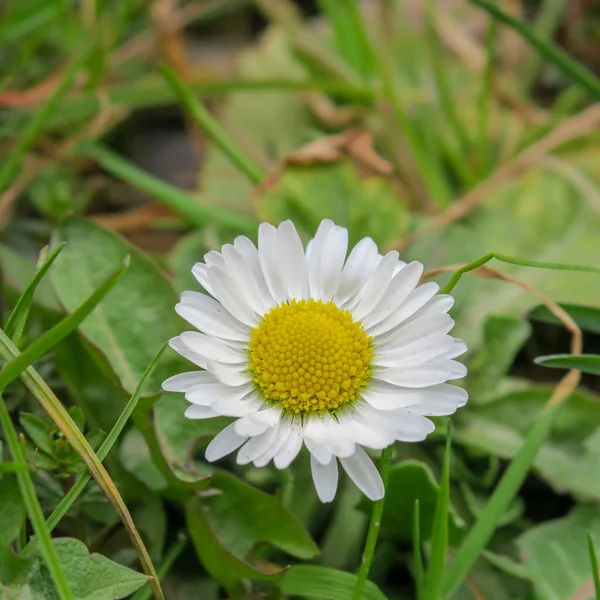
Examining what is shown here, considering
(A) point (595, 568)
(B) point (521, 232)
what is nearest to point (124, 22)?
(B) point (521, 232)

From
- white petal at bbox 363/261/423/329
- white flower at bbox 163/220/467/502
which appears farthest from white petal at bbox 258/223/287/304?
white petal at bbox 363/261/423/329

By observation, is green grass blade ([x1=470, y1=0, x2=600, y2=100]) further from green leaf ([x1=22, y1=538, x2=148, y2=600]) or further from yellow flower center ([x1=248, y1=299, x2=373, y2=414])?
green leaf ([x1=22, y1=538, x2=148, y2=600])

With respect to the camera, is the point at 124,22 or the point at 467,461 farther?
the point at 124,22

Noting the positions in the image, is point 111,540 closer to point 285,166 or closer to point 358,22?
point 285,166

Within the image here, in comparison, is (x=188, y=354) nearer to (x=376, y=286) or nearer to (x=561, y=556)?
(x=376, y=286)

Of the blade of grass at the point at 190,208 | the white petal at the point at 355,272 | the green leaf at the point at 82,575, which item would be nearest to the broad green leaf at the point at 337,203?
the blade of grass at the point at 190,208

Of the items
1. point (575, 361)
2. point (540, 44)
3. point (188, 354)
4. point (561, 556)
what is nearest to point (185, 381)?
point (188, 354)
